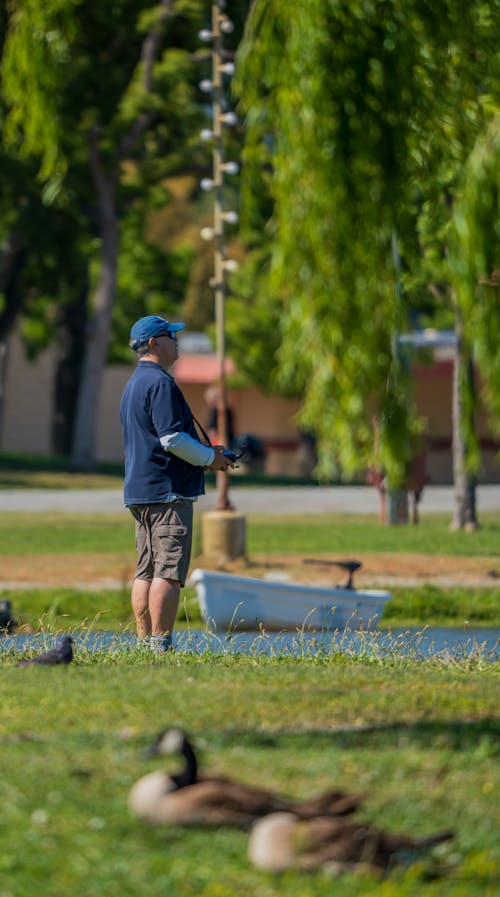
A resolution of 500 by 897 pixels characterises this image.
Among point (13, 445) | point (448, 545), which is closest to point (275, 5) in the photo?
point (448, 545)

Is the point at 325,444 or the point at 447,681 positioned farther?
the point at 447,681

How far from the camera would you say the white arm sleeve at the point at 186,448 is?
32.5ft

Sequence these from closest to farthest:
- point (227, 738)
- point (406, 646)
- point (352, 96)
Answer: point (227, 738), point (352, 96), point (406, 646)

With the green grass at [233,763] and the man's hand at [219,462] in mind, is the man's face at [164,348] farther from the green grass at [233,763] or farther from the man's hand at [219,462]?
the green grass at [233,763]

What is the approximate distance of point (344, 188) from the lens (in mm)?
7520

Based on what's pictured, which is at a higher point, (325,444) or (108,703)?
(325,444)

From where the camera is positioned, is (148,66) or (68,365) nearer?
(148,66)

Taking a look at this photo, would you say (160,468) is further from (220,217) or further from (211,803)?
(220,217)

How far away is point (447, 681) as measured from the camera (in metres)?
9.07

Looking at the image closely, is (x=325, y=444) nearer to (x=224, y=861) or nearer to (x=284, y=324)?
(x=284, y=324)

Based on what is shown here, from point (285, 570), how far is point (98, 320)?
2407 cm

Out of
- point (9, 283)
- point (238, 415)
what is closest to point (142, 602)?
point (9, 283)

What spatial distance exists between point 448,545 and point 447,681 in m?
14.5

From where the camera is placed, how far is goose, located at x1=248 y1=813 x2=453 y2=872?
5.52 m
